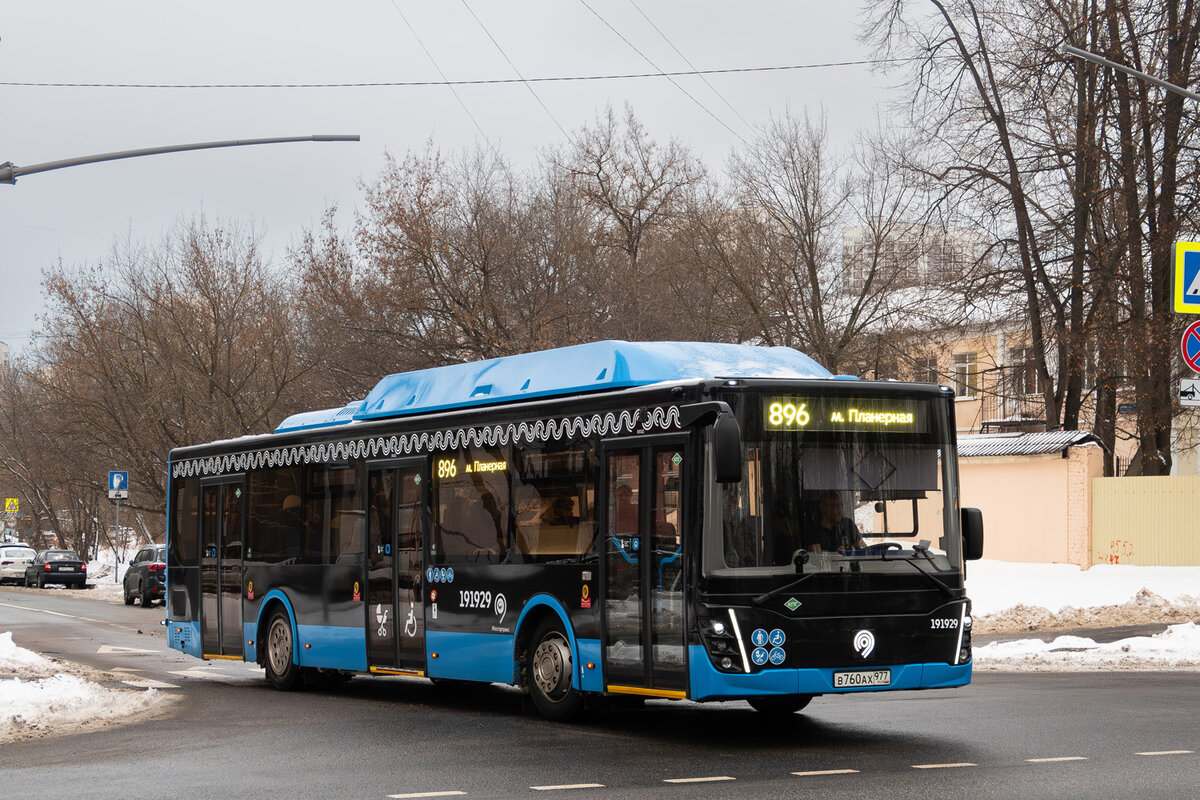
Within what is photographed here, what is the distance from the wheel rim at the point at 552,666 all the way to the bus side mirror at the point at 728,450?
294 cm

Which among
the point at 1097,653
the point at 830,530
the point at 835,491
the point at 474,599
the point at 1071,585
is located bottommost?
the point at 1097,653

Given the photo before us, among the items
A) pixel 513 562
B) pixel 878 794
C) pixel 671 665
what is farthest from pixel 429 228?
pixel 878 794

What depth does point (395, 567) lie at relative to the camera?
15.1 metres

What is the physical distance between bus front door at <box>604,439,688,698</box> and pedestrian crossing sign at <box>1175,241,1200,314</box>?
10.9m

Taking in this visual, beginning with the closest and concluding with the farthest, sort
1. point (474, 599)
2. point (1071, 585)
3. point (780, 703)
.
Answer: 1. point (780, 703)
2. point (474, 599)
3. point (1071, 585)

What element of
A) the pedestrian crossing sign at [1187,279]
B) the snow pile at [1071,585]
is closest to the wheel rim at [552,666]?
the pedestrian crossing sign at [1187,279]

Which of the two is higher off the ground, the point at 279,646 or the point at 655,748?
the point at 279,646

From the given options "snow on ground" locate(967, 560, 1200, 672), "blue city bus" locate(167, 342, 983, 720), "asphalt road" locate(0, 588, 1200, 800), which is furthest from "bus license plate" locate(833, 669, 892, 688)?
"snow on ground" locate(967, 560, 1200, 672)

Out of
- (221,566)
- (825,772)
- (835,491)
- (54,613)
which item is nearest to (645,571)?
(835,491)

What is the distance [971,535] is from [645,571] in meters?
2.70

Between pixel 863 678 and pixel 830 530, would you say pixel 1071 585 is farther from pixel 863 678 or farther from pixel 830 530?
pixel 830 530

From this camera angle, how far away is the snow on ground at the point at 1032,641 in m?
13.9

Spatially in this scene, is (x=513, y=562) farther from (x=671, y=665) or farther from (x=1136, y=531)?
(x=1136, y=531)

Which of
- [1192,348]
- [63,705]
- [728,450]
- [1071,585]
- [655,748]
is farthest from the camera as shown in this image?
[1071,585]
